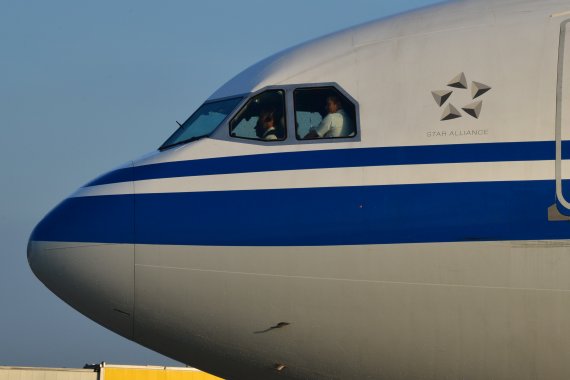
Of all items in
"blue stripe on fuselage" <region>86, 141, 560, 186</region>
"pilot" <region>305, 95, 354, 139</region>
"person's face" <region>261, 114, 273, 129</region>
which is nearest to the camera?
"blue stripe on fuselage" <region>86, 141, 560, 186</region>

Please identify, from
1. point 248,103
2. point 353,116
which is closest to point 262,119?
point 248,103

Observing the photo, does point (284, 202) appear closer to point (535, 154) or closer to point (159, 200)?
point (159, 200)

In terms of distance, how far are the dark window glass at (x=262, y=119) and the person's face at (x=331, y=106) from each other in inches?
20.3

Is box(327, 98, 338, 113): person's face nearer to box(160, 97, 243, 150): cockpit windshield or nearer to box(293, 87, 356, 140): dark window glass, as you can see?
box(293, 87, 356, 140): dark window glass

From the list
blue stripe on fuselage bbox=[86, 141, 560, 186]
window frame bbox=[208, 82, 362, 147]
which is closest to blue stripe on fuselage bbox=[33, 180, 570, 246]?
blue stripe on fuselage bbox=[86, 141, 560, 186]

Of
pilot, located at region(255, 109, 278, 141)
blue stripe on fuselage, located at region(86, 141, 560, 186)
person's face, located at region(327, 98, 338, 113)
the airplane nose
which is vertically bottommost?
the airplane nose

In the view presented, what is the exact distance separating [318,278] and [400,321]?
37.7 inches

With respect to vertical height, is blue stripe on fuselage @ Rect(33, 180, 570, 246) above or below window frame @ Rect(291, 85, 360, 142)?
below

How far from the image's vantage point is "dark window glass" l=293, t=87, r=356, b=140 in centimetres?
1334

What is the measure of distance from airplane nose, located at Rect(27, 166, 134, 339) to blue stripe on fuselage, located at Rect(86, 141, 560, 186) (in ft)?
1.55

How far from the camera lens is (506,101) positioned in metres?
12.8

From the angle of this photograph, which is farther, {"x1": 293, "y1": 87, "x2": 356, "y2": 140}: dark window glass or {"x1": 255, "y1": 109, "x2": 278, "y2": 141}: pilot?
{"x1": 255, "y1": 109, "x2": 278, "y2": 141}: pilot

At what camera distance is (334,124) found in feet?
43.9

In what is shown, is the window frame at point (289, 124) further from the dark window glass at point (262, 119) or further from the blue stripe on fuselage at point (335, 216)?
the blue stripe on fuselage at point (335, 216)
